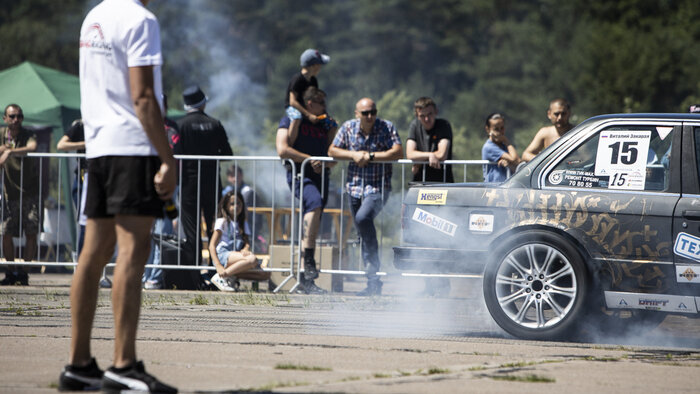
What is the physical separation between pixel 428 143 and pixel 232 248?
2.37 metres

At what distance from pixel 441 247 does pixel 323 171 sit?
3.81 m

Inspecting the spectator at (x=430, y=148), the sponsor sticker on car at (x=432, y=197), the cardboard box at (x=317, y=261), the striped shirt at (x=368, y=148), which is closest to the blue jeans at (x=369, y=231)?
the striped shirt at (x=368, y=148)

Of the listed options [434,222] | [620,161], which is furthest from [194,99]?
[620,161]

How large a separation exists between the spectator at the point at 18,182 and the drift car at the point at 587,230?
6.31 metres

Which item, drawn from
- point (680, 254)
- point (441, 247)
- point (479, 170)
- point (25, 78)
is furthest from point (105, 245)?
point (25, 78)

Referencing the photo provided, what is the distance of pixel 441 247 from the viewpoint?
7.60 metres

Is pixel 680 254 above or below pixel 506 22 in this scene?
below

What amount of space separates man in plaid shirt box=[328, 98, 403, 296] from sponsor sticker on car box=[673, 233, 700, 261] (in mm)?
4235

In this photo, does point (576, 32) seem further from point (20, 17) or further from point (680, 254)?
point (680, 254)

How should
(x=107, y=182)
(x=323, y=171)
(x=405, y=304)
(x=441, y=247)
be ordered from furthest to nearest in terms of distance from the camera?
(x=323, y=171), (x=405, y=304), (x=441, y=247), (x=107, y=182)

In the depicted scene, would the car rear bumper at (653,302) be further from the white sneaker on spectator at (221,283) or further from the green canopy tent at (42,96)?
the green canopy tent at (42,96)

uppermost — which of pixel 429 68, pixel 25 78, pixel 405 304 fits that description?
pixel 429 68

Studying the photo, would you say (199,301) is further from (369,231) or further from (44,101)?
(44,101)

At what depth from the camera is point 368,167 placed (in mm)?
10930
